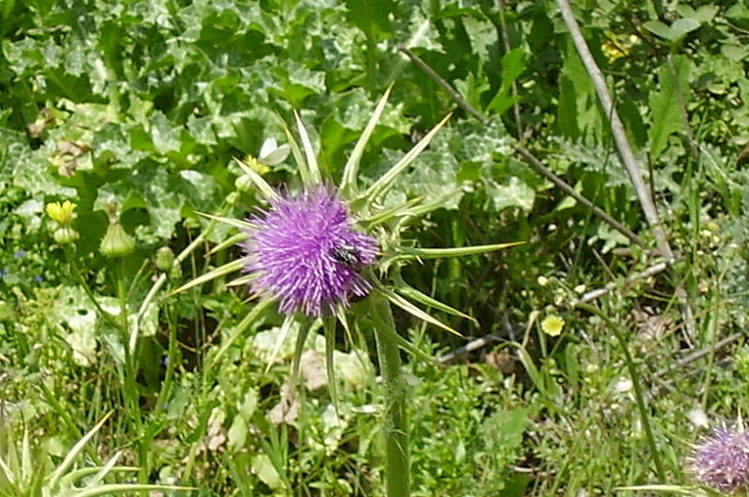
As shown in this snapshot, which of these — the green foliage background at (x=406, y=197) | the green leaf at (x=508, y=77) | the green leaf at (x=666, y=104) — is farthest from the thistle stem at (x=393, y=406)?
the green leaf at (x=666, y=104)

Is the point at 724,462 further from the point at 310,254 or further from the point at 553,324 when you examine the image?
the point at 553,324

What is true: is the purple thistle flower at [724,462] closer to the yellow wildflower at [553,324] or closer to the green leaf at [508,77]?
the yellow wildflower at [553,324]

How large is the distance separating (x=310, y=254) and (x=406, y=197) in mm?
1543

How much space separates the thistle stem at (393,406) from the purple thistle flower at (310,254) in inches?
3.2

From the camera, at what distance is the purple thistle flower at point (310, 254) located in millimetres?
2051

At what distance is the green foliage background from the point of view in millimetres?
3020

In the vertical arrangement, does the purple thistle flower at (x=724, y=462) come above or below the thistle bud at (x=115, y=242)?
below

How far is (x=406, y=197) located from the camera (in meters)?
3.61

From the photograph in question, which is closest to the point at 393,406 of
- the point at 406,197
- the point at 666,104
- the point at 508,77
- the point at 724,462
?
the point at 724,462

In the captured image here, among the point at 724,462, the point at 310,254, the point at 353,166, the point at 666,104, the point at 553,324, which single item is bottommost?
the point at 553,324

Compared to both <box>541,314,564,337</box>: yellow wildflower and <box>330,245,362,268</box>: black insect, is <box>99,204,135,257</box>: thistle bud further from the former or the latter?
<box>541,314,564,337</box>: yellow wildflower

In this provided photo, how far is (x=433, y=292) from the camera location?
345 cm

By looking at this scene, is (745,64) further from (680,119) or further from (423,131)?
(423,131)

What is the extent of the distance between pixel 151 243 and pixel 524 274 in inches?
47.7
